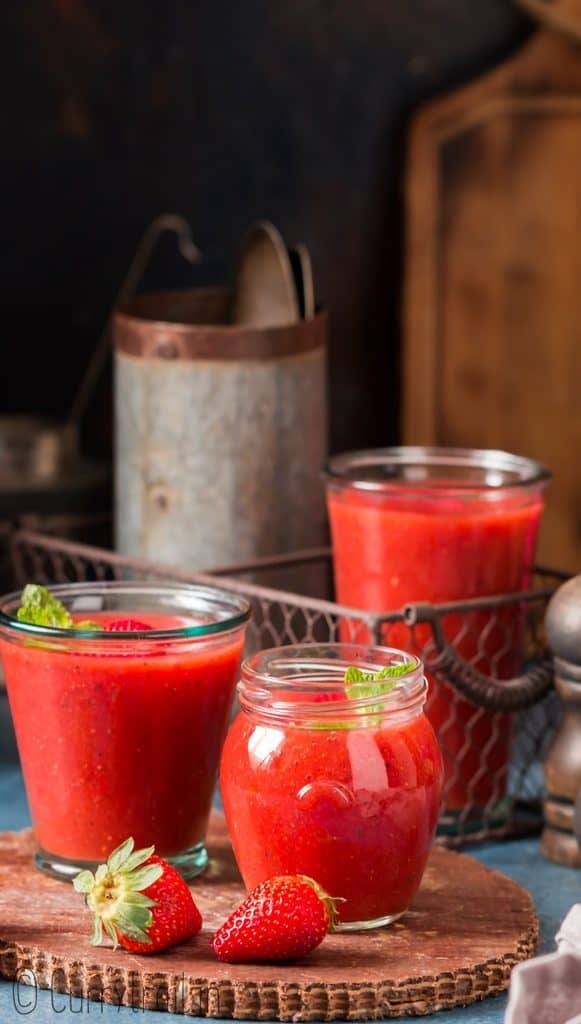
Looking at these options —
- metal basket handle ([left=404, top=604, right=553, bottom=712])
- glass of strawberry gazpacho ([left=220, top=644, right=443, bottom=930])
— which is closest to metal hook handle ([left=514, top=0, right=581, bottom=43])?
metal basket handle ([left=404, top=604, right=553, bottom=712])

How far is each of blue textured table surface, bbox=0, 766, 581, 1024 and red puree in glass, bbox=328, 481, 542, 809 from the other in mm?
80

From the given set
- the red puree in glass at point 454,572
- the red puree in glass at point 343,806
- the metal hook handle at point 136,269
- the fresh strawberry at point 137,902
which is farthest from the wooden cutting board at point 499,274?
the fresh strawberry at point 137,902

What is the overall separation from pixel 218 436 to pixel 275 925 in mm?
690

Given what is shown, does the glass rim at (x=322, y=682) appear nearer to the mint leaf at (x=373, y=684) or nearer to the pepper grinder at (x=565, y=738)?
the mint leaf at (x=373, y=684)

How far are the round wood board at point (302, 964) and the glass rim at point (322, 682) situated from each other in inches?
5.6

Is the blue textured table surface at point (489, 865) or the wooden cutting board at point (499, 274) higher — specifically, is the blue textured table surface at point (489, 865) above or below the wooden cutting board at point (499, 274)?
below

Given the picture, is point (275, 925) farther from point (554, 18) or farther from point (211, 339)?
point (554, 18)

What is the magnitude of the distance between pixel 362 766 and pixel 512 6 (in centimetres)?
129

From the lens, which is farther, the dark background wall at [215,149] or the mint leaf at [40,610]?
the dark background wall at [215,149]

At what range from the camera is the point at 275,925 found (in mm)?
1074

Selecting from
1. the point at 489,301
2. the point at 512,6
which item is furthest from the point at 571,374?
the point at 512,6

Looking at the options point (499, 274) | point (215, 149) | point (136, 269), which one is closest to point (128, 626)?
point (136, 269)

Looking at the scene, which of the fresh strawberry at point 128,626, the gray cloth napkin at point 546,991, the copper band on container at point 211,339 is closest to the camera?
the gray cloth napkin at point 546,991

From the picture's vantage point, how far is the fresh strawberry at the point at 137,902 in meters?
1.09
